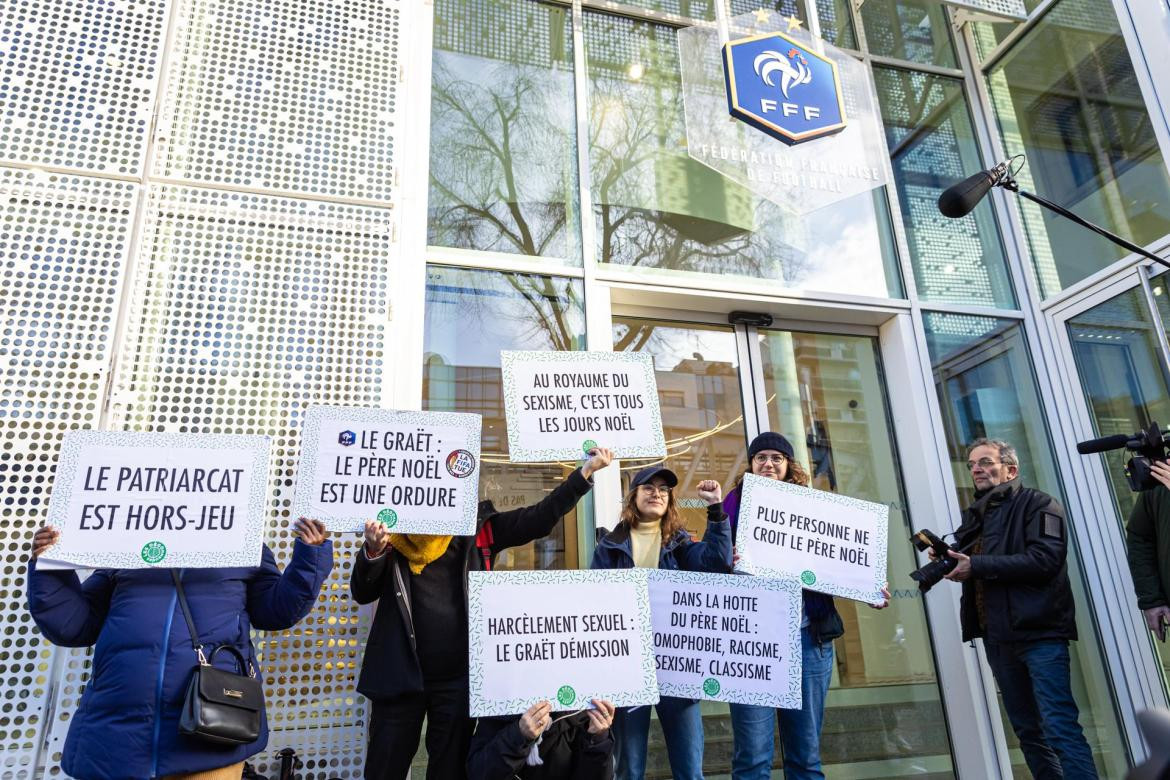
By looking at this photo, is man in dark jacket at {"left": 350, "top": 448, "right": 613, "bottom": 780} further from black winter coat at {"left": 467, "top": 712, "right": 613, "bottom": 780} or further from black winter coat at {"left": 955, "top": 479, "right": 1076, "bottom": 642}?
black winter coat at {"left": 955, "top": 479, "right": 1076, "bottom": 642}

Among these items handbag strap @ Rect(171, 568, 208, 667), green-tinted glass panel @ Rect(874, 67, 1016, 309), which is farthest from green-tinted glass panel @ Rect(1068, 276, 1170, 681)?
handbag strap @ Rect(171, 568, 208, 667)

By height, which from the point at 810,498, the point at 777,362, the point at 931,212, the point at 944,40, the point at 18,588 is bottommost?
the point at 18,588

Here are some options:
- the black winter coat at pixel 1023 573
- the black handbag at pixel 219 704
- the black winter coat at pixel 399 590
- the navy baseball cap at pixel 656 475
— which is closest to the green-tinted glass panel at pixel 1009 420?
the black winter coat at pixel 1023 573

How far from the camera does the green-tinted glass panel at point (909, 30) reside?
5.88 meters

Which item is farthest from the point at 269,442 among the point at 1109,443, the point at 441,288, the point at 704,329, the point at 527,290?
the point at 1109,443

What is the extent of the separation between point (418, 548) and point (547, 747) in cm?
87

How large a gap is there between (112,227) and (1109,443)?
→ 15.7 ft

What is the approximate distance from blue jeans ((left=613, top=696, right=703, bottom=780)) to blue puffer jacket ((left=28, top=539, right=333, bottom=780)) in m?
1.31

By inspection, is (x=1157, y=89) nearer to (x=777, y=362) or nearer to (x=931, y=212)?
(x=931, y=212)

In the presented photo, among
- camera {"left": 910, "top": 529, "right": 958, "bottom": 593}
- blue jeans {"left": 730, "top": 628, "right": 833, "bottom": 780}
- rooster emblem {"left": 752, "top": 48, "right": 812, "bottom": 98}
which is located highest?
rooster emblem {"left": 752, "top": 48, "right": 812, "bottom": 98}

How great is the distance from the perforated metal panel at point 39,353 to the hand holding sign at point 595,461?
2239 millimetres

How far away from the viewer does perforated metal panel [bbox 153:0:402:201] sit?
410 centimetres

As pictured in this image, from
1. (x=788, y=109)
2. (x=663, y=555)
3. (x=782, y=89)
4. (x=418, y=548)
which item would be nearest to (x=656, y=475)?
(x=663, y=555)

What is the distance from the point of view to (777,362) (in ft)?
16.5
